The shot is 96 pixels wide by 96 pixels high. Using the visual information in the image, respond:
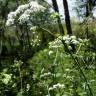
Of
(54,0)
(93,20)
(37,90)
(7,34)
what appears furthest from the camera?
(7,34)

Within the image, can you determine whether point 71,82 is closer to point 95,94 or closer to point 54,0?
point 95,94

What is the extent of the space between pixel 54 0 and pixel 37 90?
1137 cm

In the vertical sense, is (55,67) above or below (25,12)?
below

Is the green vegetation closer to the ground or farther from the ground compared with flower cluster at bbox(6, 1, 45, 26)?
closer to the ground

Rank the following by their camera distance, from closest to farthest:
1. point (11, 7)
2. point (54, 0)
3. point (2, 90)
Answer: point (2, 90), point (54, 0), point (11, 7)

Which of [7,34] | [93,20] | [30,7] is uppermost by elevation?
[30,7]

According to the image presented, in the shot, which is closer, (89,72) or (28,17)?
(28,17)

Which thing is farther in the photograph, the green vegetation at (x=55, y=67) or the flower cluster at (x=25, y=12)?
the green vegetation at (x=55, y=67)

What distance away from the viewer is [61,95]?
5.77m

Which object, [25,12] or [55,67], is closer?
[25,12]

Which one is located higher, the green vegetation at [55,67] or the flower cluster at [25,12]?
the flower cluster at [25,12]

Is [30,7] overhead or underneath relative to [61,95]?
overhead

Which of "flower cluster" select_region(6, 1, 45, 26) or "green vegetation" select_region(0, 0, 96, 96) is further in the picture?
"green vegetation" select_region(0, 0, 96, 96)

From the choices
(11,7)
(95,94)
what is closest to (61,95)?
(95,94)
